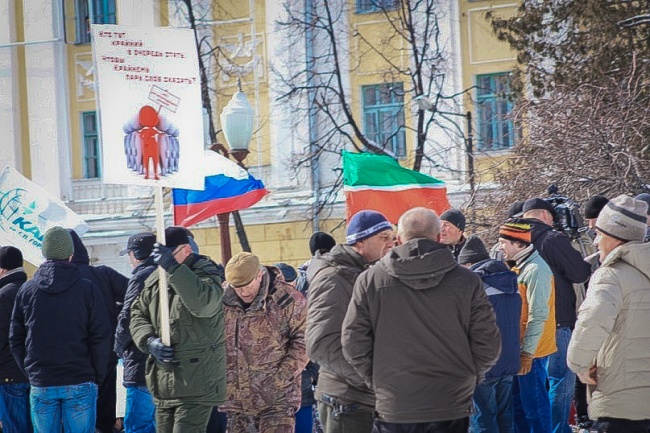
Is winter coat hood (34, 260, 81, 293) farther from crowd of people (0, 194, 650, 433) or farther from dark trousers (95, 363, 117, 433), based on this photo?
dark trousers (95, 363, 117, 433)

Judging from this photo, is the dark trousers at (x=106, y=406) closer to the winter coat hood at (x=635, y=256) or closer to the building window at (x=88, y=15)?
the winter coat hood at (x=635, y=256)

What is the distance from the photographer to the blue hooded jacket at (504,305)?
32.0 ft

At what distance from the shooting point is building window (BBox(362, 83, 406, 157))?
94.7ft

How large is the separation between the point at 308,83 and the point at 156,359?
2048cm

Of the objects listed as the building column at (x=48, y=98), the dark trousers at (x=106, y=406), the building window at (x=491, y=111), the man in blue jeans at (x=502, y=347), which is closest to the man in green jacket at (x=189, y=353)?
the man in blue jeans at (x=502, y=347)

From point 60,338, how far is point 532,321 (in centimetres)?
361

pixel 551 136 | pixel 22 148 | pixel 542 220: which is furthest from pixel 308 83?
pixel 542 220

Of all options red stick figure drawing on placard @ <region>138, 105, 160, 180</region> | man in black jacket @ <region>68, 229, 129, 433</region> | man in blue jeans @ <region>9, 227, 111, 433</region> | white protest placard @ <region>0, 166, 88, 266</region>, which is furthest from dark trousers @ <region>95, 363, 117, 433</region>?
red stick figure drawing on placard @ <region>138, 105, 160, 180</region>

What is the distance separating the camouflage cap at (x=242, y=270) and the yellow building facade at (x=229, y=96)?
18011 millimetres

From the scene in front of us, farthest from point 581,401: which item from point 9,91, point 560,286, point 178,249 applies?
point 9,91

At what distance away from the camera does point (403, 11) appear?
1026 inches

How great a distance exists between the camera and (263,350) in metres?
8.82

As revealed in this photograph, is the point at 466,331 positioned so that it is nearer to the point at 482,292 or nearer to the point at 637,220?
the point at 482,292

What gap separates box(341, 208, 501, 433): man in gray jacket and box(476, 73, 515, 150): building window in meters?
19.8
